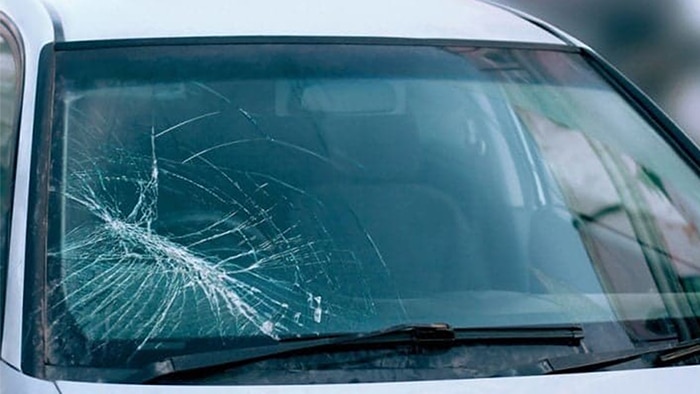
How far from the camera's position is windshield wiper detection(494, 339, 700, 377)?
2355 millimetres

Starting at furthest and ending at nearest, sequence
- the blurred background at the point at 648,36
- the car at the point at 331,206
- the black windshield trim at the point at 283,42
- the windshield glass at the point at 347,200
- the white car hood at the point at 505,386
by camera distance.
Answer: the blurred background at the point at 648,36 → the black windshield trim at the point at 283,42 → the windshield glass at the point at 347,200 → the car at the point at 331,206 → the white car hood at the point at 505,386

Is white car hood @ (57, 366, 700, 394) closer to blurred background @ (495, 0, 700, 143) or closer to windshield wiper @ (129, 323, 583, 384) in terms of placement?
windshield wiper @ (129, 323, 583, 384)

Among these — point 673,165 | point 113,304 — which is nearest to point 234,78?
point 113,304

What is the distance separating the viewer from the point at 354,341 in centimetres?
238

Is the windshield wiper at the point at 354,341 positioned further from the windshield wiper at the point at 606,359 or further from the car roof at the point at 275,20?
the car roof at the point at 275,20

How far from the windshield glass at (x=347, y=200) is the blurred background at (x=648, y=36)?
353 cm

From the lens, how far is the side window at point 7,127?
2.50 m

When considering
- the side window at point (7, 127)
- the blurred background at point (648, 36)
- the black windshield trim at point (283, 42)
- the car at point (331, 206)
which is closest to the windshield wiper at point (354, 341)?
the car at point (331, 206)

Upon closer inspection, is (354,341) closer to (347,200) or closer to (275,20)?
(347,200)

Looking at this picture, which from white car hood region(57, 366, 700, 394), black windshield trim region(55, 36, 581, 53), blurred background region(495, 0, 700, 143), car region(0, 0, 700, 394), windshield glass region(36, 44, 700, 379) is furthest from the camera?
blurred background region(495, 0, 700, 143)

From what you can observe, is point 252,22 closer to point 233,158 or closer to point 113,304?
point 233,158

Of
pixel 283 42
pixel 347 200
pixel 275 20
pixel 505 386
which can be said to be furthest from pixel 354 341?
pixel 275 20

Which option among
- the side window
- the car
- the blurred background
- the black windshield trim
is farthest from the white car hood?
the blurred background

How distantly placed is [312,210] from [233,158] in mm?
213
